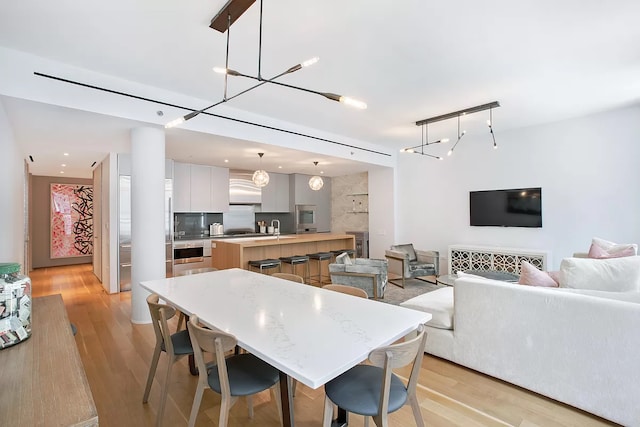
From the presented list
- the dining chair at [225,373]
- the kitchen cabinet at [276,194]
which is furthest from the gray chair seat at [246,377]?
the kitchen cabinet at [276,194]

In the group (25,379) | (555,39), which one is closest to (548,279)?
(555,39)

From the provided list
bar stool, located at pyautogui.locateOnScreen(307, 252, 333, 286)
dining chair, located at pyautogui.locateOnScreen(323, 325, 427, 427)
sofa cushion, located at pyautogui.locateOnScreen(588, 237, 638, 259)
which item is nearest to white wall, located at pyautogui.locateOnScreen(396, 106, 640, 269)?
sofa cushion, located at pyautogui.locateOnScreen(588, 237, 638, 259)

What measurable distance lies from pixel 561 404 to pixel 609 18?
2992 mm

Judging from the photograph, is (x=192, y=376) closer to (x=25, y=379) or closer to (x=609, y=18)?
(x=25, y=379)

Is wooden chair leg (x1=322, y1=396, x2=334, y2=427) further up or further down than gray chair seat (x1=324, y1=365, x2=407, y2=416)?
further down

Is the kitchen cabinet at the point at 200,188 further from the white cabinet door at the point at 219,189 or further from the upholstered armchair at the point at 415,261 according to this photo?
the upholstered armchair at the point at 415,261

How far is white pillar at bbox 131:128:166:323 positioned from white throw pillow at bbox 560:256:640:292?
4.31 m

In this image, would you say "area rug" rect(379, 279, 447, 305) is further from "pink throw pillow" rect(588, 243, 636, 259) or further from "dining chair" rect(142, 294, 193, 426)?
"dining chair" rect(142, 294, 193, 426)

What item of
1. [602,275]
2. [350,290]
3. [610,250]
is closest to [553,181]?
[610,250]

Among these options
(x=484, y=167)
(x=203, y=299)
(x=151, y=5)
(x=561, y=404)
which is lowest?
(x=561, y=404)

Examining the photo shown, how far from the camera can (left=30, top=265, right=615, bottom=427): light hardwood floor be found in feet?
6.76

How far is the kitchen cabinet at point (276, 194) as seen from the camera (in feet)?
26.6

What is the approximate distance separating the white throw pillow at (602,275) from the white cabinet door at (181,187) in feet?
21.2

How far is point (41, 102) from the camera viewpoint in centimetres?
300
